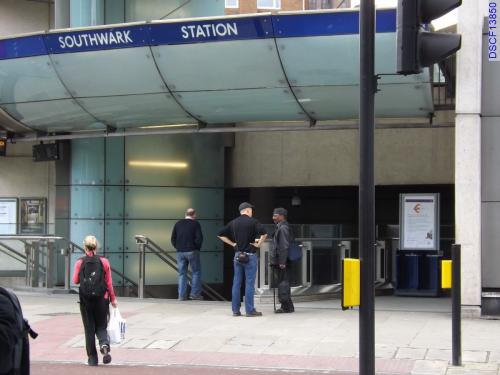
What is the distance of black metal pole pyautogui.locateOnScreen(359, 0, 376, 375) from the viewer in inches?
249

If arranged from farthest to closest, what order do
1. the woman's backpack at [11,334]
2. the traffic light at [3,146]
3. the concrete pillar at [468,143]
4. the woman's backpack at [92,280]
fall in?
the traffic light at [3,146] → the concrete pillar at [468,143] → the woman's backpack at [92,280] → the woman's backpack at [11,334]

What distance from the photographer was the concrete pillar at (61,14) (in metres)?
17.7

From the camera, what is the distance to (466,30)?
12836 millimetres

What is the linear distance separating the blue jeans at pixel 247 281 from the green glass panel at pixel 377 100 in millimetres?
3326

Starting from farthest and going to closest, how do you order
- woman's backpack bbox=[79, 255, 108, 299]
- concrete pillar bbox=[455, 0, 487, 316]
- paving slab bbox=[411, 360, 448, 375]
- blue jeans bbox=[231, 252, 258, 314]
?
blue jeans bbox=[231, 252, 258, 314]
concrete pillar bbox=[455, 0, 487, 316]
woman's backpack bbox=[79, 255, 108, 299]
paving slab bbox=[411, 360, 448, 375]

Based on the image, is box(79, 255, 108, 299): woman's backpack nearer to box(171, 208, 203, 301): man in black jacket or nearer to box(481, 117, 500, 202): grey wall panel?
box(171, 208, 203, 301): man in black jacket

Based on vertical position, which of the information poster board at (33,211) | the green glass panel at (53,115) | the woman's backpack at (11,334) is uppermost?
the green glass panel at (53,115)

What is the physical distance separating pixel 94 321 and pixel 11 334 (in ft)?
19.5

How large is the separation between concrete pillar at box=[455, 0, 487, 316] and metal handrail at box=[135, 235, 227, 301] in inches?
262

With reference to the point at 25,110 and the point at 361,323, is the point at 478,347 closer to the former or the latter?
the point at 361,323

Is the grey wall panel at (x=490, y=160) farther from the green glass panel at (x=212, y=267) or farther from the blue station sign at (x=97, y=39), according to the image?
the green glass panel at (x=212, y=267)

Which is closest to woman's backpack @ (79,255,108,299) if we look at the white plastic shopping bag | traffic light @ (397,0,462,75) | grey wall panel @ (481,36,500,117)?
the white plastic shopping bag

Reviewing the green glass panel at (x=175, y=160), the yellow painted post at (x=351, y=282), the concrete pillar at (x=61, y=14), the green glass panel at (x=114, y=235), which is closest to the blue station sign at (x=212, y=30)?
the concrete pillar at (x=61, y=14)

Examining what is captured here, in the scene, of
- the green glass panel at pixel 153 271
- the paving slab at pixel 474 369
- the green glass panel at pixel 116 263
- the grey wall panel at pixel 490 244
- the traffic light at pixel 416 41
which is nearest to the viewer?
the traffic light at pixel 416 41
